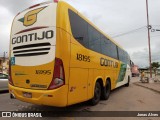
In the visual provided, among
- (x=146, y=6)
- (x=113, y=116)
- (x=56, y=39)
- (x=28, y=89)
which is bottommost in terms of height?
(x=113, y=116)

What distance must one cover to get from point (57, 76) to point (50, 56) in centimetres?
60

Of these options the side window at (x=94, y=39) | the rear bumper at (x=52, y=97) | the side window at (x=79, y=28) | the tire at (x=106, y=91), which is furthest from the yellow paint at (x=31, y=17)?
the tire at (x=106, y=91)

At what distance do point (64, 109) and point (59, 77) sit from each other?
7.38 feet

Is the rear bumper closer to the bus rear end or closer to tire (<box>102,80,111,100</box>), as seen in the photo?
the bus rear end

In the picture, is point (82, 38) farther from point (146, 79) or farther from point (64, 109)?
point (146, 79)

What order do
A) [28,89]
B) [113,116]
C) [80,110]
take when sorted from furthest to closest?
[80,110]
[113,116]
[28,89]

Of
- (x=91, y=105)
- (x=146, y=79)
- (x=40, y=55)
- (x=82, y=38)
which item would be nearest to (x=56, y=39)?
(x=40, y=55)

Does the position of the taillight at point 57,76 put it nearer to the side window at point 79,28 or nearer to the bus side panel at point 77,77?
the bus side panel at point 77,77

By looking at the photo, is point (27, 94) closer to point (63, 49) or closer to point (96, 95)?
point (63, 49)

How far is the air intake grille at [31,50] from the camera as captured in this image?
5891 millimetres

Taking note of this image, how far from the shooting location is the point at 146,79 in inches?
941

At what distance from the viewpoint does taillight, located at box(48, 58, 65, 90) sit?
18.4 ft

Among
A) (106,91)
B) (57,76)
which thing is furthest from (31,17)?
(106,91)

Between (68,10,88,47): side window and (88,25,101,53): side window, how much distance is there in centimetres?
42
